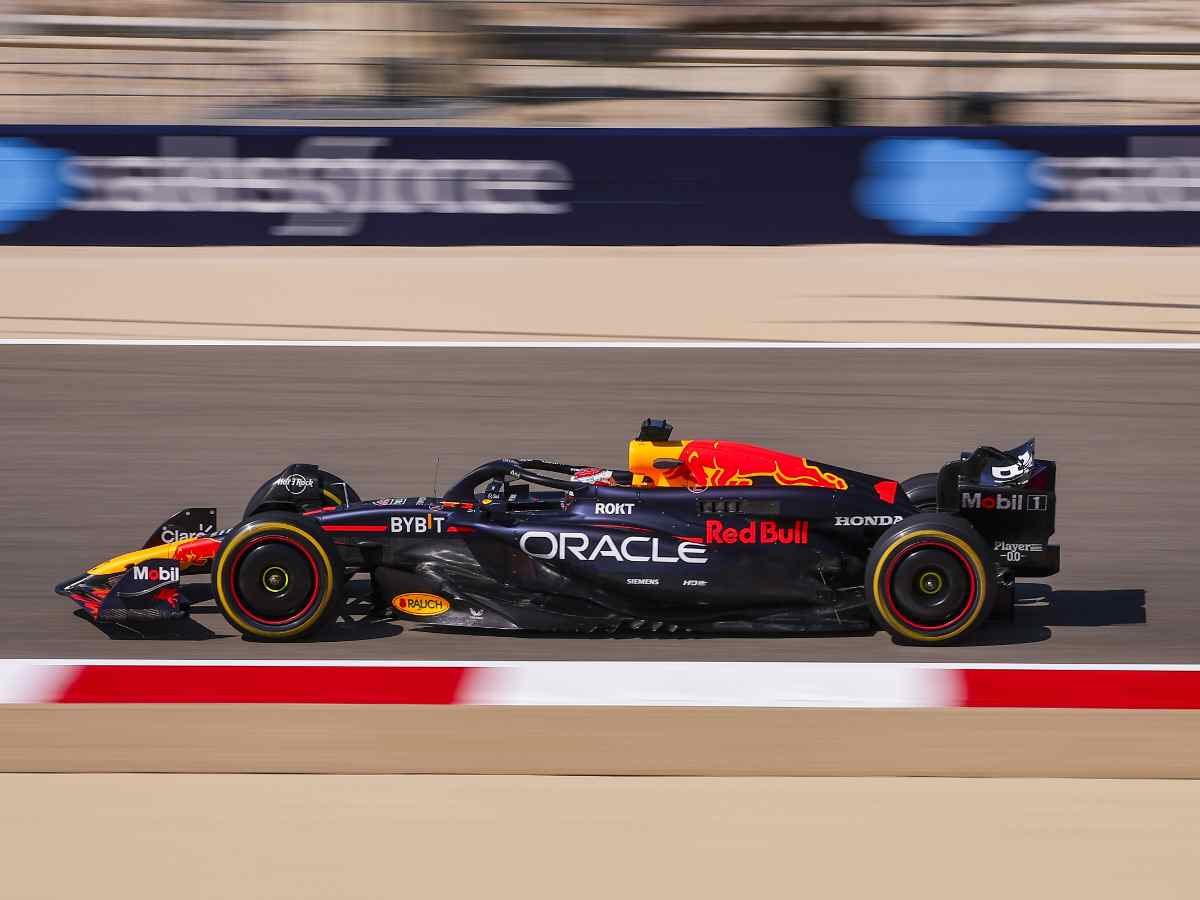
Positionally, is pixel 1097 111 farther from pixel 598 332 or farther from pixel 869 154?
pixel 598 332

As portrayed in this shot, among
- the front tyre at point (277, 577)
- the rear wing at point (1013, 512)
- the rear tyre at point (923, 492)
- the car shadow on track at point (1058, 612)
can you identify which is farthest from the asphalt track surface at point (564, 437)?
the rear tyre at point (923, 492)

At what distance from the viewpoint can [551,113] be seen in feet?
65.1

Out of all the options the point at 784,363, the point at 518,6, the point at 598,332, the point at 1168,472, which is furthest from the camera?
the point at 518,6

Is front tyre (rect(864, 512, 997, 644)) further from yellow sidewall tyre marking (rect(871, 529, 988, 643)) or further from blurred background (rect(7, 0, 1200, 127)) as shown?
blurred background (rect(7, 0, 1200, 127))

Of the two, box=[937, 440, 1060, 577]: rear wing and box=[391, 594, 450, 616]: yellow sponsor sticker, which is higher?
box=[937, 440, 1060, 577]: rear wing

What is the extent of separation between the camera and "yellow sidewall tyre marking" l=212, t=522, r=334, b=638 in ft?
17.9

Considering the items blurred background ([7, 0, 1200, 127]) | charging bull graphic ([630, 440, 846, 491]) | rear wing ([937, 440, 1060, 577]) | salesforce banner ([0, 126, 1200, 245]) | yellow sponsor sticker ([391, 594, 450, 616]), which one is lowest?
yellow sponsor sticker ([391, 594, 450, 616])

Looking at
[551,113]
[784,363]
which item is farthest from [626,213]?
[551,113]

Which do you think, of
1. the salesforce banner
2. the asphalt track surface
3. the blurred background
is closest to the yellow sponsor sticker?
the asphalt track surface

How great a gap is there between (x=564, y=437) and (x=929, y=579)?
147 inches

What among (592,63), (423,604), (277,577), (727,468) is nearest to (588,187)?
(592,63)

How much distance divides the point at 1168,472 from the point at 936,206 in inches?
266

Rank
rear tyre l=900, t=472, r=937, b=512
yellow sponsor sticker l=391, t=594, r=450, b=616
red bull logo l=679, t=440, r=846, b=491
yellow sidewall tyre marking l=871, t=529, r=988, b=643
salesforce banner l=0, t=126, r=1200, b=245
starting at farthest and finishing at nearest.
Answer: salesforce banner l=0, t=126, r=1200, b=245, rear tyre l=900, t=472, r=937, b=512, red bull logo l=679, t=440, r=846, b=491, yellow sponsor sticker l=391, t=594, r=450, b=616, yellow sidewall tyre marking l=871, t=529, r=988, b=643

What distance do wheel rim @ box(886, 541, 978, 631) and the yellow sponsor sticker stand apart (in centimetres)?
148
